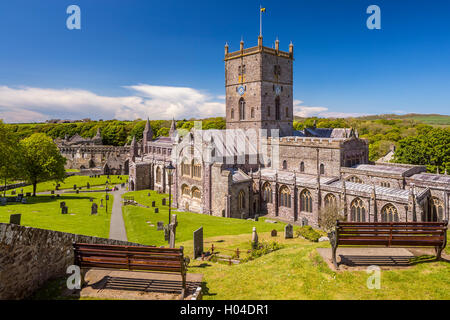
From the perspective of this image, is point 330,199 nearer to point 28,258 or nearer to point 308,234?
point 308,234

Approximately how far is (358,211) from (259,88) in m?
21.3

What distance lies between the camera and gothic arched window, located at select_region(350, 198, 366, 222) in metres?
28.4

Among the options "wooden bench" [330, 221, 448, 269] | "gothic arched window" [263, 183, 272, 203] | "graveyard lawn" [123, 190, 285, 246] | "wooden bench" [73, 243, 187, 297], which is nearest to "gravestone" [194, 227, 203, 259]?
"graveyard lawn" [123, 190, 285, 246]

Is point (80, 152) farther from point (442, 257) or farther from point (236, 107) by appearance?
point (442, 257)

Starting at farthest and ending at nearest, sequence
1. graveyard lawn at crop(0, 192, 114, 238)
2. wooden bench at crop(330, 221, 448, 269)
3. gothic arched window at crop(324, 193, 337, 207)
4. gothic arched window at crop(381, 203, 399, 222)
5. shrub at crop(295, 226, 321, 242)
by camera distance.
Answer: gothic arched window at crop(324, 193, 337, 207), gothic arched window at crop(381, 203, 399, 222), graveyard lawn at crop(0, 192, 114, 238), shrub at crop(295, 226, 321, 242), wooden bench at crop(330, 221, 448, 269)

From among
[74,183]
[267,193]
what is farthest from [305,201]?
[74,183]

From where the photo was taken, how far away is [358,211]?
28.7 m

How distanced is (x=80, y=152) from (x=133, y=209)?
57960 mm

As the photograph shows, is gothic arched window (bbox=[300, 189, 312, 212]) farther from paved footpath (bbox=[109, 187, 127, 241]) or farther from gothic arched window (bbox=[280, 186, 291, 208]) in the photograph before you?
paved footpath (bbox=[109, 187, 127, 241])

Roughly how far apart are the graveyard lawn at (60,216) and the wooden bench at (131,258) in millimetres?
16378

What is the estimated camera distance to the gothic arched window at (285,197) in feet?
113

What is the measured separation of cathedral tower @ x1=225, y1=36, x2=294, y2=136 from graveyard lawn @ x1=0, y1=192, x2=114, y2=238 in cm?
2290

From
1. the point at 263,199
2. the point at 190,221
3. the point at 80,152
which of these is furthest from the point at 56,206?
the point at 80,152

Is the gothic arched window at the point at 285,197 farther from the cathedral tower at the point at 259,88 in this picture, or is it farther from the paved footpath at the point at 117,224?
the paved footpath at the point at 117,224
